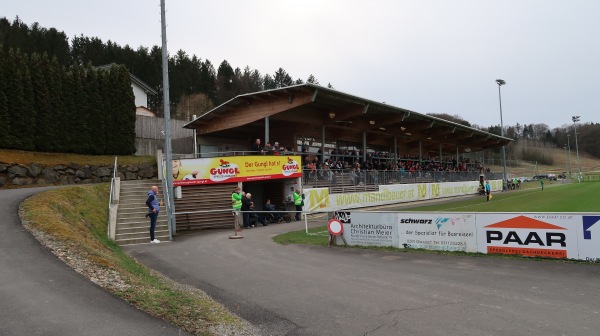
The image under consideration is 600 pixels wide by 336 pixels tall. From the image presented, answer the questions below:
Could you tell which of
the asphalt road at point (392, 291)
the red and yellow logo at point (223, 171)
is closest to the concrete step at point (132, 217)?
the red and yellow logo at point (223, 171)

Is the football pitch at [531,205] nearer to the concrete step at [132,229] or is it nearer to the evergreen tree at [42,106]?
the concrete step at [132,229]

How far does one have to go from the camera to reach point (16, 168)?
21000 millimetres

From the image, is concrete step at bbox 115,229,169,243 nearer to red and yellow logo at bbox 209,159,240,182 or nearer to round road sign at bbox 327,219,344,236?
red and yellow logo at bbox 209,159,240,182

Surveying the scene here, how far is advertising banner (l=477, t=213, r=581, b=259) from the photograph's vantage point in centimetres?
938

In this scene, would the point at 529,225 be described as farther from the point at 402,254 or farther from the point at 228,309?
the point at 228,309

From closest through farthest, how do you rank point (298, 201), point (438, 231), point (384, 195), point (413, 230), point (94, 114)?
point (438, 231), point (413, 230), point (298, 201), point (94, 114), point (384, 195)

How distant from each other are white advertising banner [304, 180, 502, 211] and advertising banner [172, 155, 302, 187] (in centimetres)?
294

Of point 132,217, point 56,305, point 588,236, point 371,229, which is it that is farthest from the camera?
point 132,217

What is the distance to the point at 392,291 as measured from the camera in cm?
723

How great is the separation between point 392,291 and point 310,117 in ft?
77.3

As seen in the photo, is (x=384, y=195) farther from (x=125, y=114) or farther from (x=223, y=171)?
(x=125, y=114)

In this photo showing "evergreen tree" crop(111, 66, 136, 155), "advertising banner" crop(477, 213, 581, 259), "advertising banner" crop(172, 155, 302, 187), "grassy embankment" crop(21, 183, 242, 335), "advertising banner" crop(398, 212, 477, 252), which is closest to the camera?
"grassy embankment" crop(21, 183, 242, 335)

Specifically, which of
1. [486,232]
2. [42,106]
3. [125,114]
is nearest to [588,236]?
[486,232]

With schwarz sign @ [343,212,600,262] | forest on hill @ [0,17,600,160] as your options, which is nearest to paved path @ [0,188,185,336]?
schwarz sign @ [343,212,600,262]
